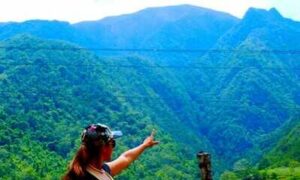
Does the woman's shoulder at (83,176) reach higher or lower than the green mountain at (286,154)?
higher

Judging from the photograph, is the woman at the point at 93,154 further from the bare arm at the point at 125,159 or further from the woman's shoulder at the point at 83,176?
the bare arm at the point at 125,159

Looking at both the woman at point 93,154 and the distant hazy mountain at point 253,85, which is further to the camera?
the distant hazy mountain at point 253,85

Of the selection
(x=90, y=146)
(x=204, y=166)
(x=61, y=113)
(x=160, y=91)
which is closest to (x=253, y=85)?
(x=160, y=91)

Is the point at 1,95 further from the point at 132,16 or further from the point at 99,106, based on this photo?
the point at 132,16

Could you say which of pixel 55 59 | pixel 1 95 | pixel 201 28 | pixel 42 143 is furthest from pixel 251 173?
pixel 201 28

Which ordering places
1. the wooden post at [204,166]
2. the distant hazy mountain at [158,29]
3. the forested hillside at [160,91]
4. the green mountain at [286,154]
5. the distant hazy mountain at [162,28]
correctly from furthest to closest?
the distant hazy mountain at [162,28]
the distant hazy mountain at [158,29]
the forested hillside at [160,91]
the green mountain at [286,154]
the wooden post at [204,166]

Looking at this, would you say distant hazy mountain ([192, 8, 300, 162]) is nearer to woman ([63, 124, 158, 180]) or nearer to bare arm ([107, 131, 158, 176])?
bare arm ([107, 131, 158, 176])

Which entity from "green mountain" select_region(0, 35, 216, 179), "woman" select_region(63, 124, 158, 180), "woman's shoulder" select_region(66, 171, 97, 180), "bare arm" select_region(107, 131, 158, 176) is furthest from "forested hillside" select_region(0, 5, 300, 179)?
"woman's shoulder" select_region(66, 171, 97, 180)

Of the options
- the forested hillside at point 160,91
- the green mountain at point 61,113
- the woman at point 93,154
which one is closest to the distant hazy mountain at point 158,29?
the forested hillside at point 160,91

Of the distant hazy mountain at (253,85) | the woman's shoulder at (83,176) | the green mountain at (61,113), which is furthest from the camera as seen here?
the distant hazy mountain at (253,85)
